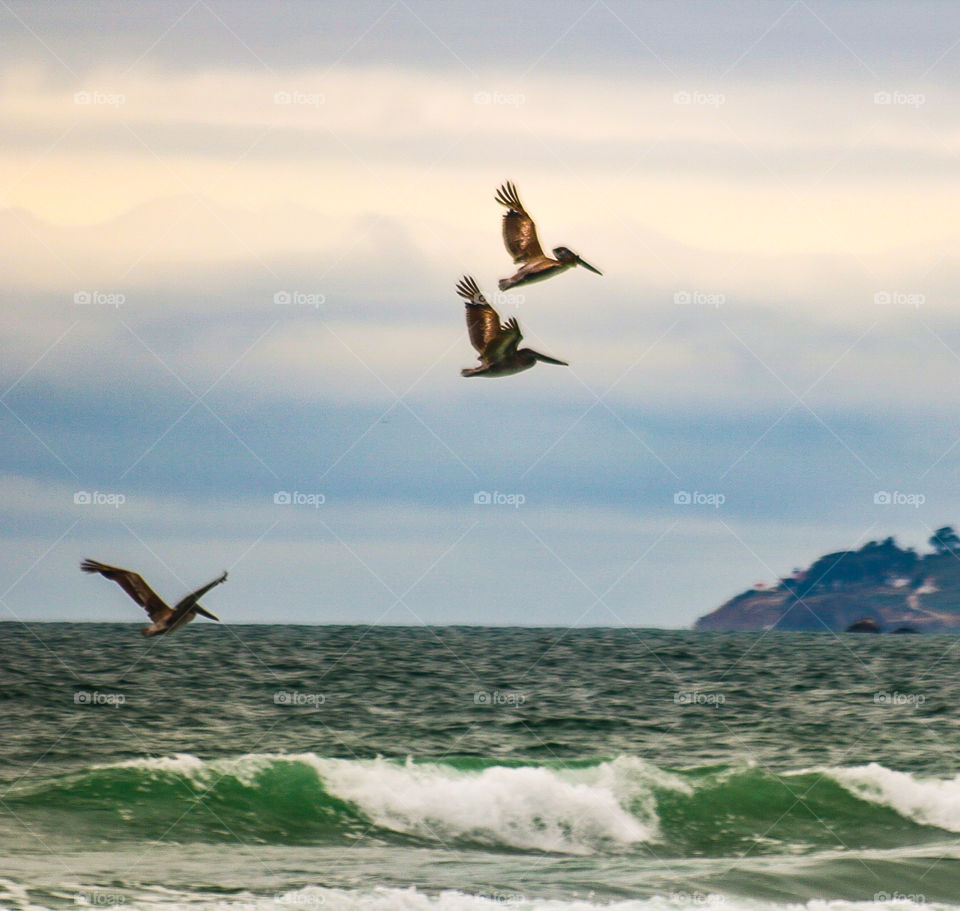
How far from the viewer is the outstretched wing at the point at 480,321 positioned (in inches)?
698

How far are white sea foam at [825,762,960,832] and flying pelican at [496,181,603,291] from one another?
547 inches

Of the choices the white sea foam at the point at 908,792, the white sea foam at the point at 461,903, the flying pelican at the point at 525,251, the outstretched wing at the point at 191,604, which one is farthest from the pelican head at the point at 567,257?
the white sea foam at the point at 908,792

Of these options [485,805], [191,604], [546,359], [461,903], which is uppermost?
[546,359]

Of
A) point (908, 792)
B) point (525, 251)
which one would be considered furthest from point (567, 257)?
point (908, 792)

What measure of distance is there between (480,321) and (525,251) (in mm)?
1301

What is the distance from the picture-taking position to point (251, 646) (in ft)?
171

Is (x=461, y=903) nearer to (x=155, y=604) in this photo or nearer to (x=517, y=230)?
(x=155, y=604)

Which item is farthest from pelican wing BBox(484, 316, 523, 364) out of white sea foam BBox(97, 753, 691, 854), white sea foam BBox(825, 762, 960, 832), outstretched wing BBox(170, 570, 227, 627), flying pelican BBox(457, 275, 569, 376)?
white sea foam BBox(825, 762, 960, 832)

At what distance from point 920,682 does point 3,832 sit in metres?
31.1

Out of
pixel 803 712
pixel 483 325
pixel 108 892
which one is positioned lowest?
pixel 108 892

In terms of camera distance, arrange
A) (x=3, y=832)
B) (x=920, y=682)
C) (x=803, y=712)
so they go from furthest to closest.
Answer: (x=920, y=682)
(x=803, y=712)
(x=3, y=832)

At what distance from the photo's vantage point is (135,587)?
17.3 meters

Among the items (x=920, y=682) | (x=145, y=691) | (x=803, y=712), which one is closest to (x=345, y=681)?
(x=145, y=691)

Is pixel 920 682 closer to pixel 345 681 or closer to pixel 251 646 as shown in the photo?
pixel 345 681
